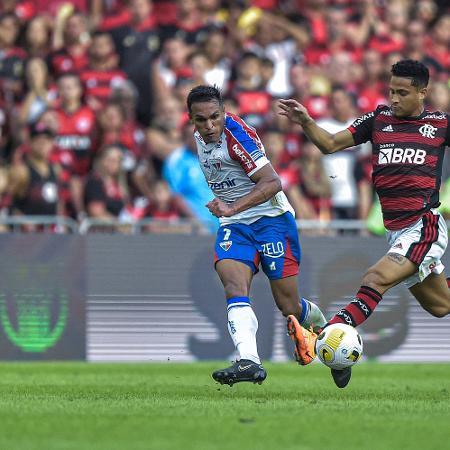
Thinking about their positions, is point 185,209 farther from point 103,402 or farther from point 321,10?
point 103,402

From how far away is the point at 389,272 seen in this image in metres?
9.33

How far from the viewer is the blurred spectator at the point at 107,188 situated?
50.9 ft

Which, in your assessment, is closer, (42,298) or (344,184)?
(42,298)

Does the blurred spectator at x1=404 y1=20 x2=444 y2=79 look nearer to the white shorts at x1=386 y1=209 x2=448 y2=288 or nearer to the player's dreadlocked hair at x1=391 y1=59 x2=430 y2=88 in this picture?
the player's dreadlocked hair at x1=391 y1=59 x2=430 y2=88

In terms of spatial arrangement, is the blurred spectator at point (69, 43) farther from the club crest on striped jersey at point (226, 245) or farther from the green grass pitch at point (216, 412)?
the club crest on striped jersey at point (226, 245)

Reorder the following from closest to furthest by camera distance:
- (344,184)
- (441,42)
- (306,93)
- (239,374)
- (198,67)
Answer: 1. (239,374)
2. (344,184)
3. (198,67)
4. (306,93)
5. (441,42)

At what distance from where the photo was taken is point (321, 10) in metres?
18.8

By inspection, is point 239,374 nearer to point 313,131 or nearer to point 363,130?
point 313,131

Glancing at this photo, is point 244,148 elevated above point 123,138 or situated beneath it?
elevated above

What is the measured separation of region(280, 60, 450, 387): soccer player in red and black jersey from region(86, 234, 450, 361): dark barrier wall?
16.8 ft

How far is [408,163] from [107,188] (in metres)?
6.78

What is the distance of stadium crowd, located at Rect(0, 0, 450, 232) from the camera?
1573 cm

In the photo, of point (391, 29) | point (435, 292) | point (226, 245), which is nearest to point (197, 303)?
point (226, 245)

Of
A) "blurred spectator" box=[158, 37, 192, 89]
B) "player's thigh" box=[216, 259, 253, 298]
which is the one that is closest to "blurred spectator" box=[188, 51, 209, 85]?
"blurred spectator" box=[158, 37, 192, 89]
